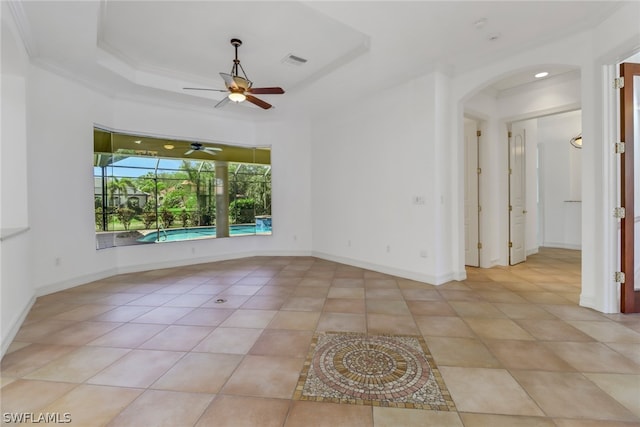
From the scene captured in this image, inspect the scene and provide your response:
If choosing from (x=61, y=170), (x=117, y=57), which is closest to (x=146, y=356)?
(x=61, y=170)

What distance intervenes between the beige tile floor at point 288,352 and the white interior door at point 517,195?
4.48 ft

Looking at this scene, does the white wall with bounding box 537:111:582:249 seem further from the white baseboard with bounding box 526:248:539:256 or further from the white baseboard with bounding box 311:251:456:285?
the white baseboard with bounding box 311:251:456:285

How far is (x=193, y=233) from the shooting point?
6.29m

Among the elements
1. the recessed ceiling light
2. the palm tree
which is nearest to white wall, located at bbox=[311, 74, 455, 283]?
the recessed ceiling light

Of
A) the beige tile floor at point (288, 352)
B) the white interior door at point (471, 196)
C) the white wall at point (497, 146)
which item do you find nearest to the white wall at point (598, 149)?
the beige tile floor at point (288, 352)

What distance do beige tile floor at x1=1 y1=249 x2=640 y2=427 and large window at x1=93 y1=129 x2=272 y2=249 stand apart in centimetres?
152

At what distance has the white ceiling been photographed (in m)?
2.96

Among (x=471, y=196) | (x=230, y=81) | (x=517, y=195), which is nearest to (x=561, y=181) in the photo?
(x=517, y=195)

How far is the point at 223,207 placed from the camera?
264 inches

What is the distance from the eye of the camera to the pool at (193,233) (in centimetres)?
575

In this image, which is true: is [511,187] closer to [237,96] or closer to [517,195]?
[517,195]

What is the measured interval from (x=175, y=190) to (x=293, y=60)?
3852 millimetres

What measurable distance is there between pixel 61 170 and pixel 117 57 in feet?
6.18

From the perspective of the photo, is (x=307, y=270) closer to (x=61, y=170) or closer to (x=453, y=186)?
(x=453, y=186)
